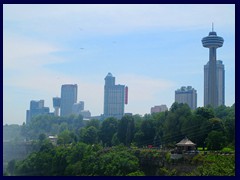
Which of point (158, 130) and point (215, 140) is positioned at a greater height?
point (158, 130)

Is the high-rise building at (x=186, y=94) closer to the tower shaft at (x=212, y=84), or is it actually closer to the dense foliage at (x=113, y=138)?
the dense foliage at (x=113, y=138)

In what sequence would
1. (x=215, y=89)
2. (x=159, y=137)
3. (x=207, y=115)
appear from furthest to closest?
(x=215, y=89) → (x=207, y=115) → (x=159, y=137)

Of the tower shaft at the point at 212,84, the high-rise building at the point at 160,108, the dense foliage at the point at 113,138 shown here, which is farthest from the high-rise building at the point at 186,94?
the tower shaft at the point at 212,84

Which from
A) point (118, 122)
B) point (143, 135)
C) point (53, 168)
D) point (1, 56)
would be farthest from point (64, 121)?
point (1, 56)

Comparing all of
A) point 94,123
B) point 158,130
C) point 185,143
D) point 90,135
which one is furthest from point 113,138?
point 185,143

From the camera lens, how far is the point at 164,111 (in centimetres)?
837

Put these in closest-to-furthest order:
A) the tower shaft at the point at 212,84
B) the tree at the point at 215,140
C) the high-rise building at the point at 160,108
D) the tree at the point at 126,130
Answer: the tree at the point at 215,140 → the tree at the point at 126,130 → the high-rise building at the point at 160,108 → the tower shaft at the point at 212,84

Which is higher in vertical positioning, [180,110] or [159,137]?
[180,110]

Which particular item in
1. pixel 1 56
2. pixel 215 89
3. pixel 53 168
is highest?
pixel 215 89

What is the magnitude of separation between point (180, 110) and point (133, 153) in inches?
92.2

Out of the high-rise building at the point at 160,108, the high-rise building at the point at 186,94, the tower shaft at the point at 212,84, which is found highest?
the tower shaft at the point at 212,84

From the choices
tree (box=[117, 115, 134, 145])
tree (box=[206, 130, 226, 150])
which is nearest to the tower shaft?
tree (box=[117, 115, 134, 145])

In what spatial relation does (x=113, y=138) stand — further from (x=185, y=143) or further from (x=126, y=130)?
(x=185, y=143)
